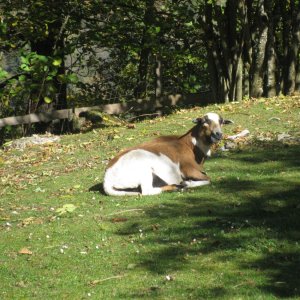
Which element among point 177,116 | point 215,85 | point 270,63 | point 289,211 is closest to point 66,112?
→ point 177,116

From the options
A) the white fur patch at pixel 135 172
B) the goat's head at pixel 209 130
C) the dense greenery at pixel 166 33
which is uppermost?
the dense greenery at pixel 166 33

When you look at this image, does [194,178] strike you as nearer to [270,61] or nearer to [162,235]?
[162,235]

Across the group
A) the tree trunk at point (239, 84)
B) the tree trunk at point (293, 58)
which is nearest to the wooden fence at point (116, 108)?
the tree trunk at point (239, 84)

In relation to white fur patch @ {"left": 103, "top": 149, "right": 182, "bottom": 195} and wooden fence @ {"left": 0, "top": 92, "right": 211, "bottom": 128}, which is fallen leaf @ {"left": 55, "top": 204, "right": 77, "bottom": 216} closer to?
white fur patch @ {"left": 103, "top": 149, "right": 182, "bottom": 195}

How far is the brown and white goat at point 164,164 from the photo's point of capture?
10892 mm

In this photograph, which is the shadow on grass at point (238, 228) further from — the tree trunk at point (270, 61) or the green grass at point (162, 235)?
the tree trunk at point (270, 61)

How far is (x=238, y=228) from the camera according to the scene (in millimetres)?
8359

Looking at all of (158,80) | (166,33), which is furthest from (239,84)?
(166,33)

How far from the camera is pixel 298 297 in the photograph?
618 centimetres

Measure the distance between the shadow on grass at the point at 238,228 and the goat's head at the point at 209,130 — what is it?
1001 mm

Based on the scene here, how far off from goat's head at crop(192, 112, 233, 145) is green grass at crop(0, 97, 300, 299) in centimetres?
58

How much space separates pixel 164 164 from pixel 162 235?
2772 mm

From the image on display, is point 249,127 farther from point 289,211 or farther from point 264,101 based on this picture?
point 289,211

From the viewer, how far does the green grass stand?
6.94 metres
